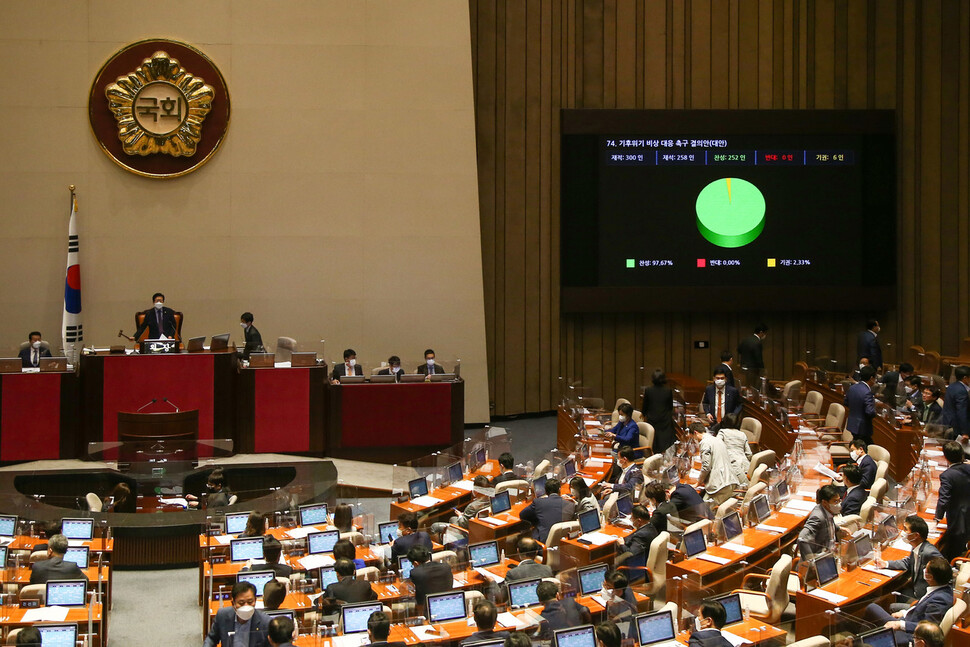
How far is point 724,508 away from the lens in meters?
9.47

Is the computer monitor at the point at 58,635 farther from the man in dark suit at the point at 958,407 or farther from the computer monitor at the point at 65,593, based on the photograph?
the man in dark suit at the point at 958,407

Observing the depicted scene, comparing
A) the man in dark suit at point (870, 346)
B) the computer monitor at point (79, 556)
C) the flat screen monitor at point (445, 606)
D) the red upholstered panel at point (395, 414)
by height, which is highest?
the man in dark suit at point (870, 346)

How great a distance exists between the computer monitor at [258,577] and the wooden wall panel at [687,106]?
31.7ft

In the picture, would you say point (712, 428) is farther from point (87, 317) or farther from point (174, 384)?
point (87, 317)

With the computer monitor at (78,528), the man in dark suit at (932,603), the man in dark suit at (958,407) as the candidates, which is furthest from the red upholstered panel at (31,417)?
the man in dark suit at (958,407)

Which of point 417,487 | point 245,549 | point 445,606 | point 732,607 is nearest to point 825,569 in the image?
point 732,607

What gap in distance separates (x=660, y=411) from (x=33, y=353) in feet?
25.7

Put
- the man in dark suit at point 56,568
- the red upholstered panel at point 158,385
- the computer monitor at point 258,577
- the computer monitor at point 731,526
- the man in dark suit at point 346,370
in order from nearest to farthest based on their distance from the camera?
the computer monitor at point 258,577
the man in dark suit at point 56,568
the computer monitor at point 731,526
the red upholstered panel at point 158,385
the man in dark suit at point 346,370

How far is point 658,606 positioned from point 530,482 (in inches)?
115

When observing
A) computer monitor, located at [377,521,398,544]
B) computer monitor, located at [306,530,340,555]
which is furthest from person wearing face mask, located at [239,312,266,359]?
computer monitor, located at [306,530,340,555]

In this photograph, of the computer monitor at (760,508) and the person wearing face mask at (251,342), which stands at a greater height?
the person wearing face mask at (251,342)

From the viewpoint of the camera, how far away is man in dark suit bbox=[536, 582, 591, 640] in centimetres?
703

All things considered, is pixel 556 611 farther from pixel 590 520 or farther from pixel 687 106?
pixel 687 106

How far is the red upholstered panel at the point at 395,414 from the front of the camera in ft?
46.2
